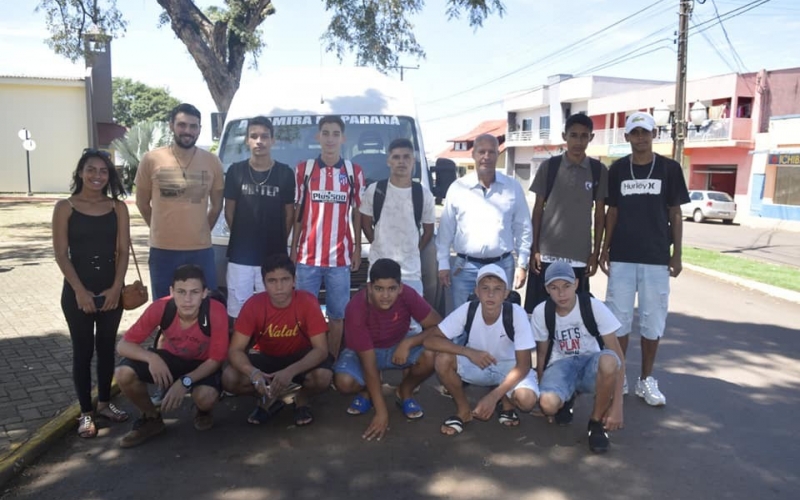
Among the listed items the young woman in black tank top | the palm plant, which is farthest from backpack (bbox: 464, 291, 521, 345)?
the palm plant

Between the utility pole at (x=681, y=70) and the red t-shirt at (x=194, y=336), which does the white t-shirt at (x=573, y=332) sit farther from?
the utility pole at (x=681, y=70)

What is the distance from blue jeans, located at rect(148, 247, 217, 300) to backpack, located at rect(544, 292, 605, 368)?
2.57 metres

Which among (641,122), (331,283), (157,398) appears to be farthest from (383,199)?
(157,398)

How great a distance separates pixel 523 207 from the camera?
5.12m

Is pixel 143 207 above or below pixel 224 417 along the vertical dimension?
above

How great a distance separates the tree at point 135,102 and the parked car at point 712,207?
49.3 metres

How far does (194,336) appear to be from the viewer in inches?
169

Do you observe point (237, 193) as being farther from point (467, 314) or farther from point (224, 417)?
point (467, 314)

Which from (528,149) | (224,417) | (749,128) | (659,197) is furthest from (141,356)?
(528,149)

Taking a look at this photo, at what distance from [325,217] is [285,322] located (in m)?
0.92

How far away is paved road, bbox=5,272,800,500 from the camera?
356cm

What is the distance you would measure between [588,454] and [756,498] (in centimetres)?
93

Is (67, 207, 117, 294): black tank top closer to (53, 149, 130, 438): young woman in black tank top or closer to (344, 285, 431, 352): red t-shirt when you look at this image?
(53, 149, 130, 438): young woman in black tank top

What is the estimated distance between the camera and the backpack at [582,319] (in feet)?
14.4
